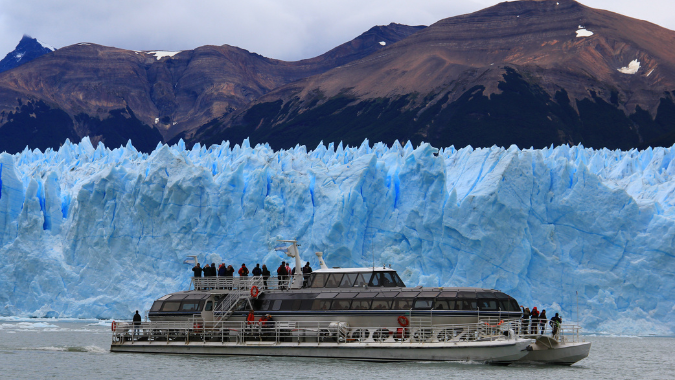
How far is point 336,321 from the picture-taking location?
27656mm

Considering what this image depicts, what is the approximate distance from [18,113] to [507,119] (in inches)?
Result: 3110

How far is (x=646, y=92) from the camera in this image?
123 m

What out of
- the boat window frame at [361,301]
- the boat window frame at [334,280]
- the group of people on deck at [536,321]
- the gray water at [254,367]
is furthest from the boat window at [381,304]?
the group of people on deck at [536,321]

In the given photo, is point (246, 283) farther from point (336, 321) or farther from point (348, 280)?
point (336, 321)

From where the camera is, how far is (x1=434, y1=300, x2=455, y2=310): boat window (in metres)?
26.3

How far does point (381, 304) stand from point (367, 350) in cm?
175

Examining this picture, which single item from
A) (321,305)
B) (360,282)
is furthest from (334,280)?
(321,305)

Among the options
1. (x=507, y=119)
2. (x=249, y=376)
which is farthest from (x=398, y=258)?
(x=507, y=119)

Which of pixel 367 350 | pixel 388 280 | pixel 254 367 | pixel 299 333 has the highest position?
pixel 388 280

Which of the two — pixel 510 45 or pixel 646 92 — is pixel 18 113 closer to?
pixel 510 45

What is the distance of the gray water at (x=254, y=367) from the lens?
24.2m

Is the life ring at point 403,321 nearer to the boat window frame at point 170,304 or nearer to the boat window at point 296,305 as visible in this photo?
the boat window at point 296,305

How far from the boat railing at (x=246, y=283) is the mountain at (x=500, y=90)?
83.7 m

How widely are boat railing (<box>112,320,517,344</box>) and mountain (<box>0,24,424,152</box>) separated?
100640mm
